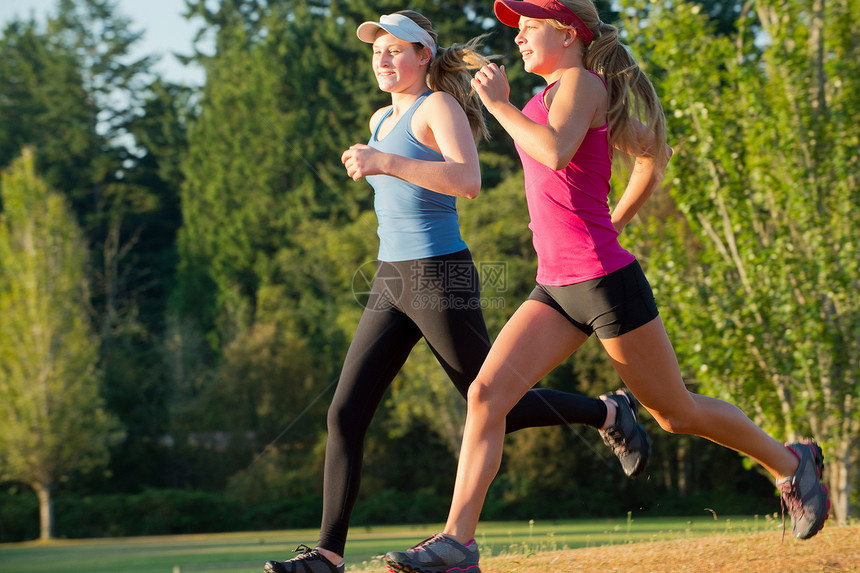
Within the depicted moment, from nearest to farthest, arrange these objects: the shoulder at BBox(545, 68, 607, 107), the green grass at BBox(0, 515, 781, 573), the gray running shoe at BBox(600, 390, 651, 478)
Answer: the shoulder at BBox(545, 68, 607, 107), the gray running shoe at BBox(600, 390, 651, 478), the green grass at BBox(0, 515, 781, 573)

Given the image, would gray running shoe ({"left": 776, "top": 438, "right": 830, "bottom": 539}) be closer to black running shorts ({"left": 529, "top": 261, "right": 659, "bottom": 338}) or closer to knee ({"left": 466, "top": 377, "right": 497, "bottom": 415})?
black running shorts ({"left": 529, "top": 261, "right": 659, "bottom": 338})

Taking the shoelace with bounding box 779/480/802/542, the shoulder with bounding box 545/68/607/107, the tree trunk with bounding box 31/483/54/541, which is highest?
the shoulder with bounding box 545/68/607/107

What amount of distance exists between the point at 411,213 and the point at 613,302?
37.1 inches

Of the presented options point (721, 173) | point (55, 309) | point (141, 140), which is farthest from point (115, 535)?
point (721, 173)

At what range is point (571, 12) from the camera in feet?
11.2

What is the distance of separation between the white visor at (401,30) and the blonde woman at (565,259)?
0.50 m

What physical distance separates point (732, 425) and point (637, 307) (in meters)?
0.80

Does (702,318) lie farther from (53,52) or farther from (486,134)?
(53,52)

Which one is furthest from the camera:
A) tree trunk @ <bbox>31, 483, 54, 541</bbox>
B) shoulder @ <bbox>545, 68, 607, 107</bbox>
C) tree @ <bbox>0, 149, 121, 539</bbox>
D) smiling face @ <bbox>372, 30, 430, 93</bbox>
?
tree trunk @ <bbox>31, 483, 54, 541</bbox>

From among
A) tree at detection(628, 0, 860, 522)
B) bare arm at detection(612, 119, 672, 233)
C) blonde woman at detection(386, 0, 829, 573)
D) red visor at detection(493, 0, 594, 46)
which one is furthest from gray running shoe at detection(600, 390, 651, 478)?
tree at detection(628, 0, 860, 522)

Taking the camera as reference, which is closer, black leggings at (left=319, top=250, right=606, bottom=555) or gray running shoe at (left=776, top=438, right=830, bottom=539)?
black leggings at (left=319, top=250, right=606, bottom=555)

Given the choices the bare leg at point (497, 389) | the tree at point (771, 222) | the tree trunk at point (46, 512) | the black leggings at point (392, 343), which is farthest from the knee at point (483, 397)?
the tree trunk at point (46, 512)

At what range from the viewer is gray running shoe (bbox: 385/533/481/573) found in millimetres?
3197

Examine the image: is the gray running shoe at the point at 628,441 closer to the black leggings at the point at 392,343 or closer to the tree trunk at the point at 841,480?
the black leggings at the point at 392,343
